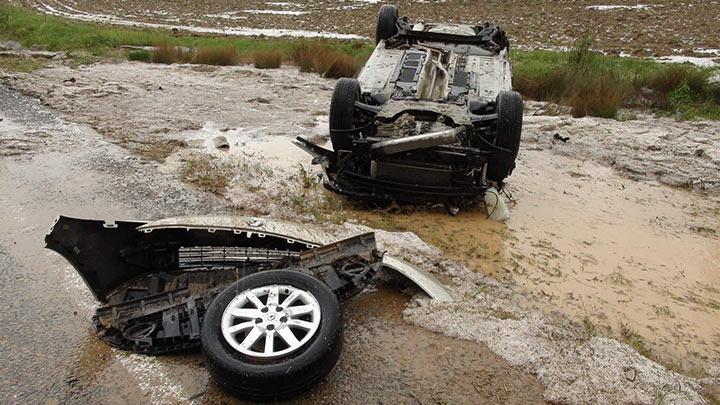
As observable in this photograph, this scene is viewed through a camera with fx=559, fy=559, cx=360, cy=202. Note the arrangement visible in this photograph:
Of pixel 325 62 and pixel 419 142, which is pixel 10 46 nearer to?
pixel 325 62

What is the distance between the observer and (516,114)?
5781mm

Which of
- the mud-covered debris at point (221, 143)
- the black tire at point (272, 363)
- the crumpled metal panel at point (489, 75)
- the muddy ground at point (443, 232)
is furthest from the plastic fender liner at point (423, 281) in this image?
the mud-covered debris at point (221, 143)

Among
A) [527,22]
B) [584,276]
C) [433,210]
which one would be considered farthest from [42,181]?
[527,22]

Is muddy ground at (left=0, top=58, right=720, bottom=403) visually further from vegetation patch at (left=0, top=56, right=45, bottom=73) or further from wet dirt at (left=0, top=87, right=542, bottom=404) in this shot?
vegetation patch at (left=0, top=56, right=45, bottom=73)

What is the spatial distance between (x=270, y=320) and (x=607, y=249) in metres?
3.81

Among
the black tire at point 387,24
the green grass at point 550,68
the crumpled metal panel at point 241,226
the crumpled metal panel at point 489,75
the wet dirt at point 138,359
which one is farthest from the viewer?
the green grass at point 550,68

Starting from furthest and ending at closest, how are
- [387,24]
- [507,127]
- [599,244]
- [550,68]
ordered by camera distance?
[550,68] < [387,24] < [507,127] < [599,244]

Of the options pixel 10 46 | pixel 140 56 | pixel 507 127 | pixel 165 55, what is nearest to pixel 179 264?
pixel 507 127

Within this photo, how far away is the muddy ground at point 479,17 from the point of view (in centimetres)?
1791

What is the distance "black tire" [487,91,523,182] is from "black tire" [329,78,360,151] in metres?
1.54

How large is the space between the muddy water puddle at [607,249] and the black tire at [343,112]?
83 centimetres

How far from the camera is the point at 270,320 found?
3105 mm

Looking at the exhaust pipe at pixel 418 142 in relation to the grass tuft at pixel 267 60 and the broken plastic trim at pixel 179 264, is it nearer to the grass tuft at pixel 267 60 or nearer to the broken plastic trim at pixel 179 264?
the broken plastic trim at pixel 179 264

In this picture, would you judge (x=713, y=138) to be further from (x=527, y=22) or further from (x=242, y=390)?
(x=527, y=22)
